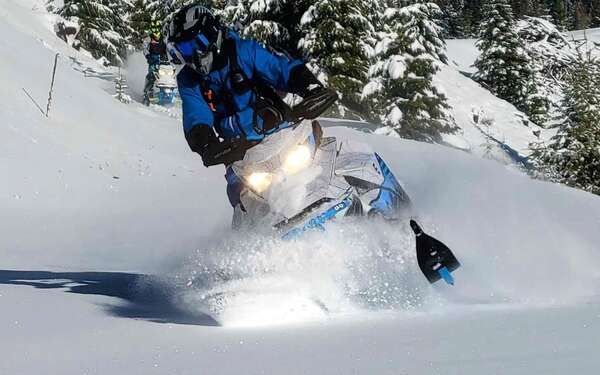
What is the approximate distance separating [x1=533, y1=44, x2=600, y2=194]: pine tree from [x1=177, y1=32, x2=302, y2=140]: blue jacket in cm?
2426

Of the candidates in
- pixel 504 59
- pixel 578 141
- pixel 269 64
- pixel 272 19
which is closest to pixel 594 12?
pixel 504 59

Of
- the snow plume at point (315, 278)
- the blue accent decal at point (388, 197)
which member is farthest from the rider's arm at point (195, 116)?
the blue accent decal at point (388, 197)

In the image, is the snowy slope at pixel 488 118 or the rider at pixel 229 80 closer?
the rider at pixel 229 80

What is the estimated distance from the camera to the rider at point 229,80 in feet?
20.6

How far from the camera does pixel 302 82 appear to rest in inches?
247

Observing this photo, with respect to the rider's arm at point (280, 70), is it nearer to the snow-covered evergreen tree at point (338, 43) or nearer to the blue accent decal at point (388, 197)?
the blue accent decal at point (388, 197)

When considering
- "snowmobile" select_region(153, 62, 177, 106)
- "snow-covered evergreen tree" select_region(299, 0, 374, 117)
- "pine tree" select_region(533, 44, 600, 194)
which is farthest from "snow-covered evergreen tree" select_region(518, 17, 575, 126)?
"snowmobile" select_region(153, 62, 177, 106)

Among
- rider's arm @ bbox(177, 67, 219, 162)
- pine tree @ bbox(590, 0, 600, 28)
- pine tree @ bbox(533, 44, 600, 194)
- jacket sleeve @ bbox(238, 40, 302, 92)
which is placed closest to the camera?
rider's arm @ bbox(177, 67, 219, 162)

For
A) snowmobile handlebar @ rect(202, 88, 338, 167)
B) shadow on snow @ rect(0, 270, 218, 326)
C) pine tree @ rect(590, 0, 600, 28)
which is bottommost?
pine tree @ rect(590, 0, 600, 28)

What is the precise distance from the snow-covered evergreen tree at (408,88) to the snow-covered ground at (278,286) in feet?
49.4

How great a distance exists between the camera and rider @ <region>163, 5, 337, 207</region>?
20.6ft

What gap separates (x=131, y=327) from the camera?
5004 millimetres

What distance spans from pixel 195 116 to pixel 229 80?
1.93 feet

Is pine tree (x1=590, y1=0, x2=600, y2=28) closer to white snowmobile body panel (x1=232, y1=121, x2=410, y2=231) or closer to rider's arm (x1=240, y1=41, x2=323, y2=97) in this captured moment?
rider's arm (x1=240, y1=41, x2=323, y2=97)
